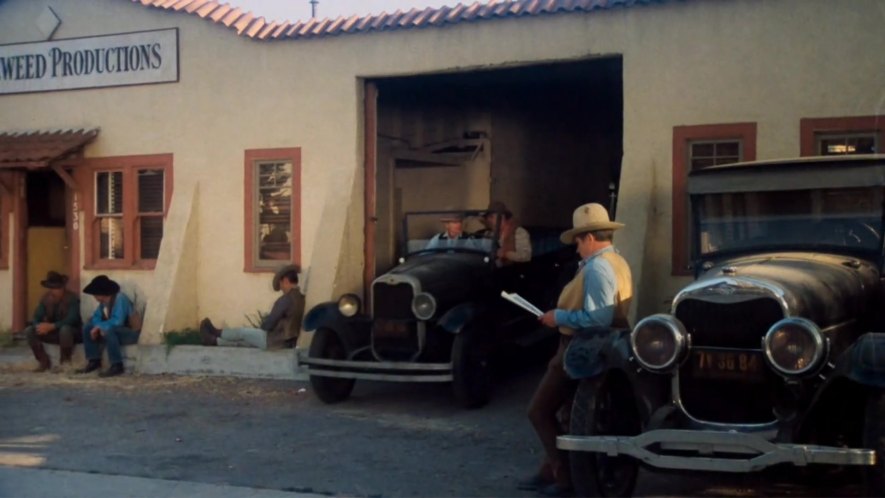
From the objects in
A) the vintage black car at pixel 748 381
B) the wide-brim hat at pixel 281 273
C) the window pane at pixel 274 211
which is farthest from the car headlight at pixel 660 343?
the window pane at pixel 274 211

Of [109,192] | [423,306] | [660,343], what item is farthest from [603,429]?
[109,192]

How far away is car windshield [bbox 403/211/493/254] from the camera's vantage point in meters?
12.1

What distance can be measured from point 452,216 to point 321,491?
5429 mm

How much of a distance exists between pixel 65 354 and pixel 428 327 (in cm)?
567

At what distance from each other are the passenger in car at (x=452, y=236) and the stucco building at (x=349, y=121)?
129 cm

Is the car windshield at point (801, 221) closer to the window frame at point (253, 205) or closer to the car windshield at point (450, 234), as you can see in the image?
the car windshield at point (450, 234)

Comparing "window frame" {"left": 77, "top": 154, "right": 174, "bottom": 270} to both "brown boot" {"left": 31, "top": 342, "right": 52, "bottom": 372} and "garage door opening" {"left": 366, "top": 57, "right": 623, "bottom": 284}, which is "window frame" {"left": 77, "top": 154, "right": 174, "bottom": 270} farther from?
"garage door opening" {"left": 366, "top": 57, "right": 623, "bottom": 284}

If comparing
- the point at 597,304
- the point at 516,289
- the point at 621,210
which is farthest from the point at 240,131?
the point at 597,304

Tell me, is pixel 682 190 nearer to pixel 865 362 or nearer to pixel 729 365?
pixel 729 365

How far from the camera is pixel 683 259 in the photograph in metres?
11.2

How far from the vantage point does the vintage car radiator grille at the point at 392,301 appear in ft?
35.8

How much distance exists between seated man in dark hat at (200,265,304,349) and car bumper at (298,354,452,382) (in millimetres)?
1788

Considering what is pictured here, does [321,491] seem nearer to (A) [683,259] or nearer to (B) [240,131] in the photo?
(A) [683,259]

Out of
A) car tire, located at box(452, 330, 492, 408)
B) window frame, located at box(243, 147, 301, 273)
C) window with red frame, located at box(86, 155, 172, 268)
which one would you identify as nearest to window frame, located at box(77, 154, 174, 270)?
→ window with red frame, located at box(86, 155, 172, 268)
